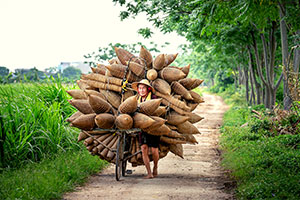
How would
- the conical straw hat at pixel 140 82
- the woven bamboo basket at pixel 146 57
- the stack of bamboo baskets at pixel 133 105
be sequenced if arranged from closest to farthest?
the stack of bamboo baskets at pixel 133 105 → the conical straw hat at pixel 140 82 → the woven bamboo basket at pixel 146 57

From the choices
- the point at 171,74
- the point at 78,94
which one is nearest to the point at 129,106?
the point at 171,74

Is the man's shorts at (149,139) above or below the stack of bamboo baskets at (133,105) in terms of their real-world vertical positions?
below

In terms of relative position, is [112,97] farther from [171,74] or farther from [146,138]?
[171,74]

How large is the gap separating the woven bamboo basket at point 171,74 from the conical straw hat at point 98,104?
4.34 ft

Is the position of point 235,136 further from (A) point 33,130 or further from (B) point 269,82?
(A) point 33,130

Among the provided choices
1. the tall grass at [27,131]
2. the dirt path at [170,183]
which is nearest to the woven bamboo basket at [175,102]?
the dirt path at [170,183]

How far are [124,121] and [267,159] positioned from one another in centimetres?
291

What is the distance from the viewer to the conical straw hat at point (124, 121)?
6.83 metres

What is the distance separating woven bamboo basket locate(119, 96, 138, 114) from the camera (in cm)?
689

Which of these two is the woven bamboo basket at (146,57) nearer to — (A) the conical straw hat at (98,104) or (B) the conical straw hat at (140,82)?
(B) the conical straw hat at (140,82)

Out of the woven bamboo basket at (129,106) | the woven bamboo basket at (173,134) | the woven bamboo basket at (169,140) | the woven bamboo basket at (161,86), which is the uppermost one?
the woven bamboo basket at (161,86)

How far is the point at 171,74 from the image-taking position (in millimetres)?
7734

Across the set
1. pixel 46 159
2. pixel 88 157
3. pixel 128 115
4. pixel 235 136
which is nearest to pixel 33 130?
pixel 46 159

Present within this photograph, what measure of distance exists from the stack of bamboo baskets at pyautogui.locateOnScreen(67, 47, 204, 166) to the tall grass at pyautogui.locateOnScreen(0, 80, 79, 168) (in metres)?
1.21
